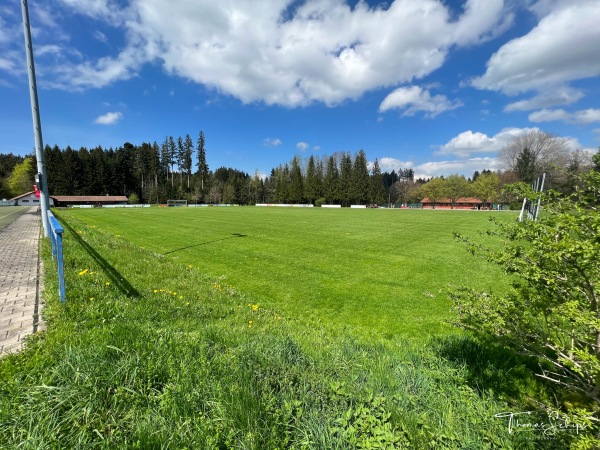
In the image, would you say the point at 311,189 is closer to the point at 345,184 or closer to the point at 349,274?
the point at 345,184

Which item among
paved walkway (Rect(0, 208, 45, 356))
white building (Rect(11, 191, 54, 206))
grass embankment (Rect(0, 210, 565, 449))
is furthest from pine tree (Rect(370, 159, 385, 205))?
grass embankment (Rect(0, 210, 565, 449))

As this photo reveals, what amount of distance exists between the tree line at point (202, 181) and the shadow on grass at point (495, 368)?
264 feet

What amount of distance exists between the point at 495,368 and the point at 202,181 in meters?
107

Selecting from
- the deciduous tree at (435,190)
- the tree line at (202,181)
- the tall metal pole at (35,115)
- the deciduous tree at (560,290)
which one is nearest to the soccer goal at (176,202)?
the tree line at (202,181)

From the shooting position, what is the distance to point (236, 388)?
8.10 feet

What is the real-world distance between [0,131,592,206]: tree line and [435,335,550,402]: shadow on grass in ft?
264

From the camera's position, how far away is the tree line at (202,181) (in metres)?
80.2

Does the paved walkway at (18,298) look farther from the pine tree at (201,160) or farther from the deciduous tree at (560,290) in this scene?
the pine tree at (201,160)

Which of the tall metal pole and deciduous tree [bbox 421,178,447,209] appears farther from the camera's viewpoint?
deciduous tree [bbox 421,178,447,209]

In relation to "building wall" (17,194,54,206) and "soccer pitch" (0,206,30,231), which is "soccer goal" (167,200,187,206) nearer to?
"building wall" (17,194,54,206)

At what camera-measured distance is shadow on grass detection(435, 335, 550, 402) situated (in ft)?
10.5

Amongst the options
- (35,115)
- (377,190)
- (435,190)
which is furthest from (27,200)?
(435,190)

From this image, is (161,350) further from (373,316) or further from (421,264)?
(421,264)

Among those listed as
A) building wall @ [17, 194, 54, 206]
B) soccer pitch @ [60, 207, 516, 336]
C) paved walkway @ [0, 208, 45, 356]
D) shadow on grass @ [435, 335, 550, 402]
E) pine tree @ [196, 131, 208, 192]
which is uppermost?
pine tree @ [196, 131, 208, 192]
